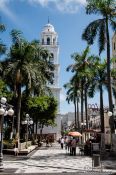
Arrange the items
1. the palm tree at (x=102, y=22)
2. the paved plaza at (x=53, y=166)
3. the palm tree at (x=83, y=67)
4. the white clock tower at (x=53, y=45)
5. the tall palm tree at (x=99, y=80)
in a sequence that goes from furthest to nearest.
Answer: the white clock tower at (x=53, y=45)
the palm tree at (x=83, y=67)
the tall palm tree at (x=99, y=80)
the palm tree at (x=102, y=22)
the paved plaza at (x=53, y=166)

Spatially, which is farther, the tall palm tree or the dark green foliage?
the dark green foliage

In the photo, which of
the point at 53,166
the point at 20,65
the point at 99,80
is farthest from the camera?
the point at 99,80

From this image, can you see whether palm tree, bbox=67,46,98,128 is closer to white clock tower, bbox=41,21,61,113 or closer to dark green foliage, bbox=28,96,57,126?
dark green foliage, bbox=28,96,57,126

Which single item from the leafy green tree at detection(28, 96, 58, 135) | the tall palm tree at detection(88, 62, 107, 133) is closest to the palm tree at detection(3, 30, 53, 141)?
the tall palm tree at detection(88, 62, 107, 133)

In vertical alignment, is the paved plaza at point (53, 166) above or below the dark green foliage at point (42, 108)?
below

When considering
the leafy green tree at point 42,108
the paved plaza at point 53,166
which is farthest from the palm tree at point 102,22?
the leafy green tree at point 42,108

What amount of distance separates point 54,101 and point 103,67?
3119 centimetres

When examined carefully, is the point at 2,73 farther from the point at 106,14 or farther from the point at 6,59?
the point at 106,14

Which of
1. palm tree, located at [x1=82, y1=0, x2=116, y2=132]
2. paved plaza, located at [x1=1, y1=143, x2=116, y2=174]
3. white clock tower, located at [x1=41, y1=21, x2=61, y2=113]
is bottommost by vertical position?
paved plaza, located at [x1=1, y1=143, x2=116, y2=174]

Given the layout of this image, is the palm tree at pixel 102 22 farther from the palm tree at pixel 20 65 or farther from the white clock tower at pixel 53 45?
the white clock tower at pixel 53 45

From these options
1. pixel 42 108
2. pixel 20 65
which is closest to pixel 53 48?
pixel 42 108

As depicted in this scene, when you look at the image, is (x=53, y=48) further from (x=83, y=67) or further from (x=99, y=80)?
(x=99, y=80)

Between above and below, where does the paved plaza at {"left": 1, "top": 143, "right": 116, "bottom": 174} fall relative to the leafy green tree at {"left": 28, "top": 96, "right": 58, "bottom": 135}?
below

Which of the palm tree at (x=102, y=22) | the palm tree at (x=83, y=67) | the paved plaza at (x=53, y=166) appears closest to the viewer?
the paved plaza at (x=53, y=166)
